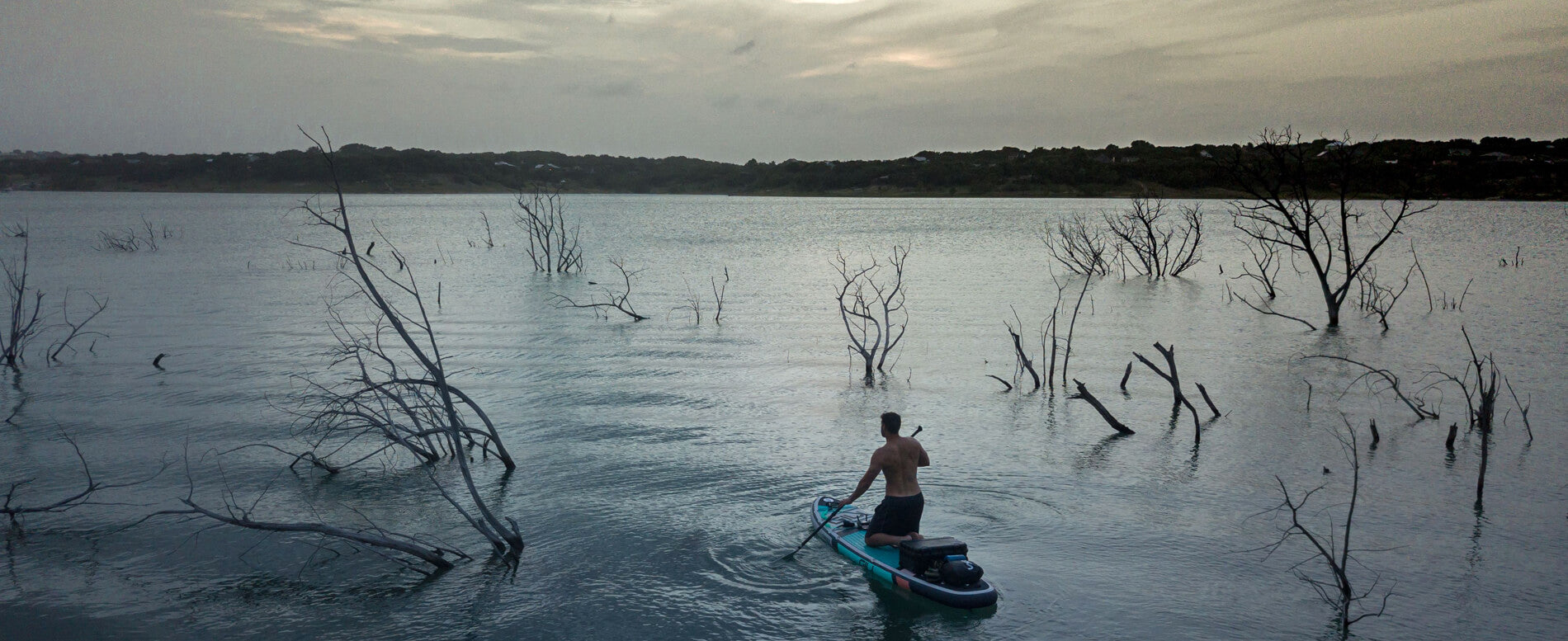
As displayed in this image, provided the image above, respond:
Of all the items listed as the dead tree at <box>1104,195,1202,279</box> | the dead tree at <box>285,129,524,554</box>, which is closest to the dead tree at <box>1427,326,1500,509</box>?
the dead tree at <box>285,129,524,554</box>

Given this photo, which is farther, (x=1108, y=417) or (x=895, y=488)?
(x=1108, y=417)

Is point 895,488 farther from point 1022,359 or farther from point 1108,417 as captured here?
point 1022,359

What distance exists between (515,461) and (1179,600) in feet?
30.4

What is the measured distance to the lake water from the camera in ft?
29.8

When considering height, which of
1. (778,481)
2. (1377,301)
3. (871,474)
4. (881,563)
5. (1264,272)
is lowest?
(778,481)

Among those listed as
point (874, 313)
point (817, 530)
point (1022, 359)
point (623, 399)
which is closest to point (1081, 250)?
point (874, 313)

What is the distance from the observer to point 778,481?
1295cm

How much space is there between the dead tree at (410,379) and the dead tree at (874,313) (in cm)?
738

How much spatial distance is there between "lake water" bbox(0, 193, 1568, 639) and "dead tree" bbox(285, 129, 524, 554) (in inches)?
19.6

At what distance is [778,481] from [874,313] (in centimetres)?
1538

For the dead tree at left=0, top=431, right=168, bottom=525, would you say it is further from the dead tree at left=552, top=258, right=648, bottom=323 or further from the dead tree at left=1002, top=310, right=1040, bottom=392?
the dead tree at left=552, top=258, right=648, bottom=323

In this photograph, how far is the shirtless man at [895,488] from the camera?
31.2 feet

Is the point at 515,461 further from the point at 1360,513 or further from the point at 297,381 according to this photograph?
the point at 1360,513

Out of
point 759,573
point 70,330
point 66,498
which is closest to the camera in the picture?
point 759,573
